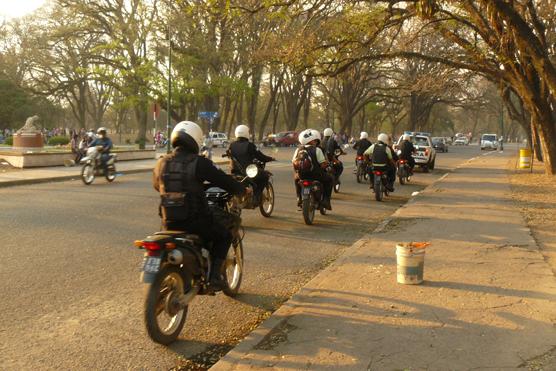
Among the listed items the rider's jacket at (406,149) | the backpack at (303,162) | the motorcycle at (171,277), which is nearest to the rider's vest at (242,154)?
the backpack at (303,162)

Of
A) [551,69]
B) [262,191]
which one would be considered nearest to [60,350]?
[262,191]

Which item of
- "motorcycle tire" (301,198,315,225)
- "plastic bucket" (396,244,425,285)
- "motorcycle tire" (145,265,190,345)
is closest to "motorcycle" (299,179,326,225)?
"motorcycle tire" (301,198,315,225)

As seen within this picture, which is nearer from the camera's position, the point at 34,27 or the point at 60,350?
the point at 60,350

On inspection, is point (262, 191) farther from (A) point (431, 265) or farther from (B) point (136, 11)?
(B) point (136, 11)

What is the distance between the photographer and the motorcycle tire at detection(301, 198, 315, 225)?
33.7ft

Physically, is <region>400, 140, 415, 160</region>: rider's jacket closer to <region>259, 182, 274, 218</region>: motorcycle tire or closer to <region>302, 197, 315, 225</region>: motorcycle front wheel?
<region>259, 182, 274, 218</region>: motorcycle tire

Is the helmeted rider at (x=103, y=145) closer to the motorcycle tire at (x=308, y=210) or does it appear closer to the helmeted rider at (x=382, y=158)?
the helmeted rider at (x=382, y=158)

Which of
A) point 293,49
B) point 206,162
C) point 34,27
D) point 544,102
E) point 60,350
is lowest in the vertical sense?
point 60,350

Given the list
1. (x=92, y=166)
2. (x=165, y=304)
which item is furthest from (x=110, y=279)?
(x=92, y=166)

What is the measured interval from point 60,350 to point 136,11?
37790 millimetres

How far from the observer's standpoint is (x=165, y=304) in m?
4.39

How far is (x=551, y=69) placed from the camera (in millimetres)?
14547

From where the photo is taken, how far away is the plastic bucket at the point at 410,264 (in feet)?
19.1

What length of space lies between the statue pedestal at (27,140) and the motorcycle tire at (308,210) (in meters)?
17.8
